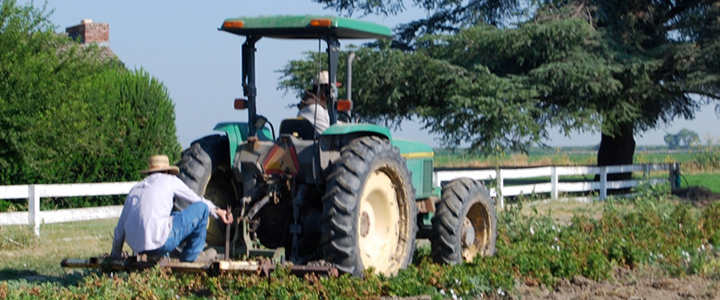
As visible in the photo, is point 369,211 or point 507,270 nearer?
point 369,211

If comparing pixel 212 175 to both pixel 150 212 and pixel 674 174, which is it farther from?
pixel 674 174

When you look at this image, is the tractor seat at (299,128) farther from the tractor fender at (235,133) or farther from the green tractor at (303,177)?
the tractor fender at (235,133)

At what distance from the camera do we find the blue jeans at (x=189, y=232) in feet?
24.1

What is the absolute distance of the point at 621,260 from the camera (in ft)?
32.3

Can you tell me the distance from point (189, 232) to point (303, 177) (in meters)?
1.15

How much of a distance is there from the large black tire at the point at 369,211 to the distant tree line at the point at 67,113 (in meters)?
9.62

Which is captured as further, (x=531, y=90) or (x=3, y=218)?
(x=531, y=90)

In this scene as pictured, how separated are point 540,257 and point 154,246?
4009mm

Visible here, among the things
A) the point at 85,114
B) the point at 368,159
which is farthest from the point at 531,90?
the point at 368,159

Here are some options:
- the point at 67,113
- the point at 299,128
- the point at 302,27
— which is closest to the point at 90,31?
the point at 67,113

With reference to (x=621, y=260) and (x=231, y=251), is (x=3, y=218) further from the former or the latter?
(x=621, y=260)

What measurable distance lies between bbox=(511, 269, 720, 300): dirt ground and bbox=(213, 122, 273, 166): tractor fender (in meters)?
2.67

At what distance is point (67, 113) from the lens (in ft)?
53.9

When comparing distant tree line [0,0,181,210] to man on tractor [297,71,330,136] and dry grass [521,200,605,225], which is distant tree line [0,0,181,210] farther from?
man on tractor [297,71,330,136]
